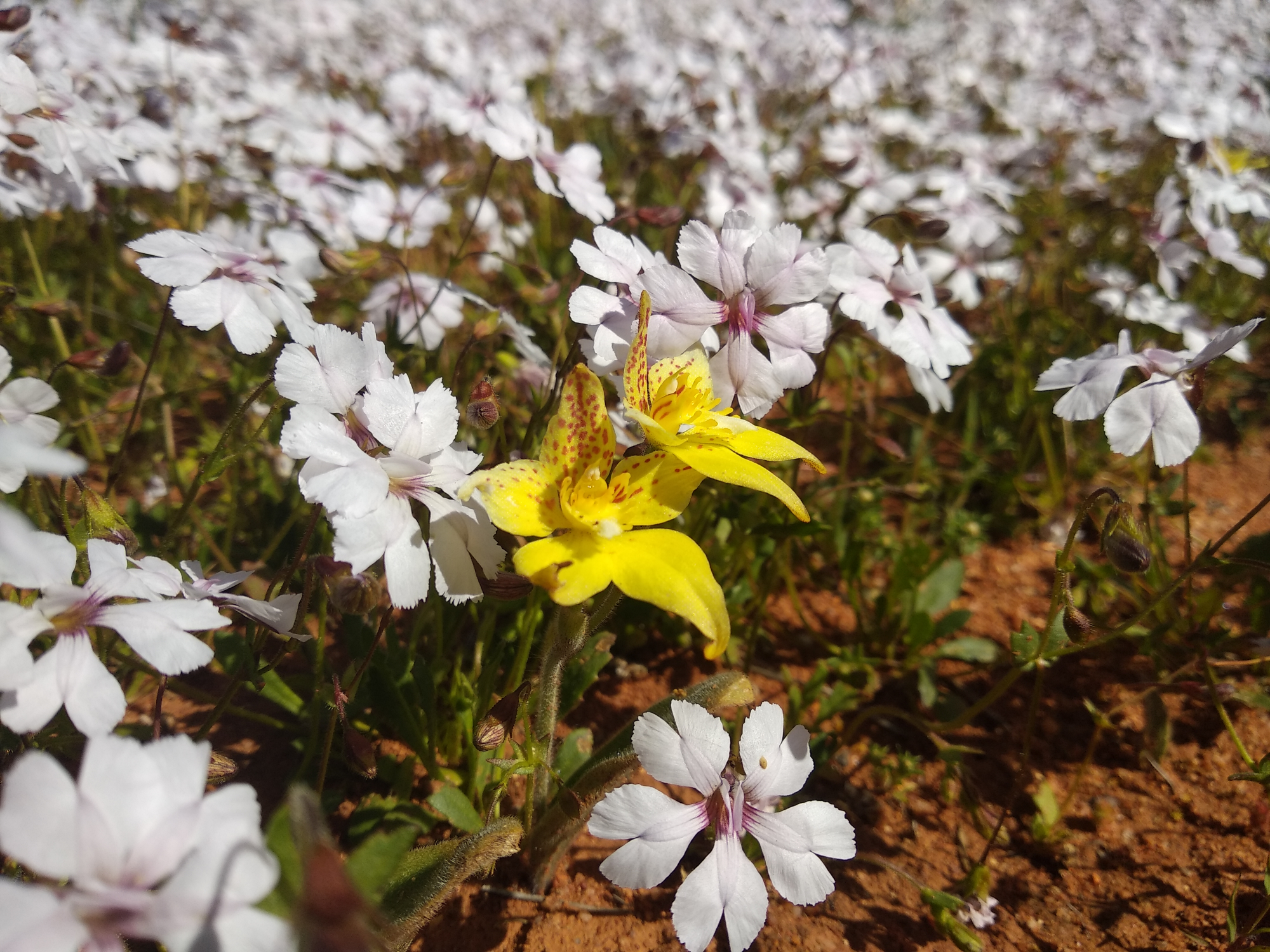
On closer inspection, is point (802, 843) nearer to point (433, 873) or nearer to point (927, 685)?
point (433, 873)

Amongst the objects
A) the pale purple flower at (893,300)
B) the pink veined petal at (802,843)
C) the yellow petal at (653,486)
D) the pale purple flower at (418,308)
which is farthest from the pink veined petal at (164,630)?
the pale purple flower at (893,300)

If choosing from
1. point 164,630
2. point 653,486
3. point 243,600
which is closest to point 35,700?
point 164,630

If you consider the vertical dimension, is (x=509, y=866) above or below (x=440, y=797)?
below

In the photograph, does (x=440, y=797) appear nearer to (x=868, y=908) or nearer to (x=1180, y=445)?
(x=868, y=908)

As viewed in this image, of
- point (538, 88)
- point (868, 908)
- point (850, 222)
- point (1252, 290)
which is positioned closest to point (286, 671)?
point (868, 908)

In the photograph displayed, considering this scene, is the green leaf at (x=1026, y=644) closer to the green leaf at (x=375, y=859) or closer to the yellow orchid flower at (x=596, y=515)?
the yellow orchid flower at (x=596, y=515)

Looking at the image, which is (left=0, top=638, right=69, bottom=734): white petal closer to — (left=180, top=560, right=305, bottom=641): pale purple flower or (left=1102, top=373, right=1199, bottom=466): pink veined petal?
(left=180, top=560, right=305, bottom=641): pale purple flower
